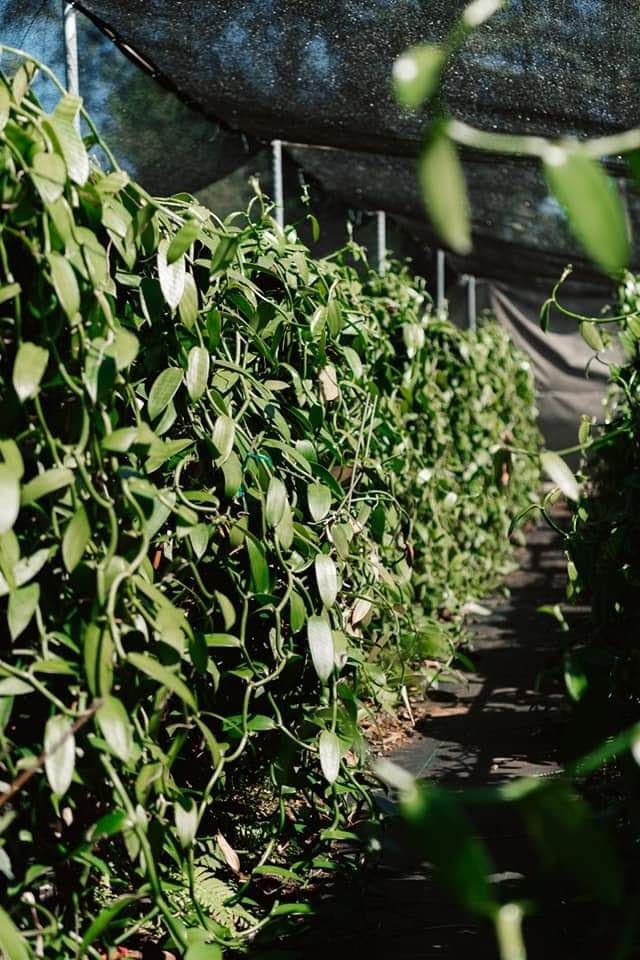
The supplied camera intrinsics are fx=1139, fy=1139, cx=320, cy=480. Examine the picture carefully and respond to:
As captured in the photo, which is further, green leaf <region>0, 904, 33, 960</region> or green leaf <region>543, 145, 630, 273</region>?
green leaf <region>0, 904, 33, 960</region>

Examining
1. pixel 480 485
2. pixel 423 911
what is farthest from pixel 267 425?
pixel 480 485

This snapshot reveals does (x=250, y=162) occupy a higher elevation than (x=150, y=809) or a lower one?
higher

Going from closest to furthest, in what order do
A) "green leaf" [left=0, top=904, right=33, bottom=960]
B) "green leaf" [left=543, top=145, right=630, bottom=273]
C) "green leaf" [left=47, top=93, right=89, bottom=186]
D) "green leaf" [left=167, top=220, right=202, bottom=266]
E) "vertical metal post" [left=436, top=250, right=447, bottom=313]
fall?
"green leaf" [left=543, top=145, right=630, bottom=273], "green leaf" [left=0, top=904, right=33, bottom=960], "green leaf" [left=47, top=93, right=89, bottom=186], "green leaf" [left=167, top=220, right=202, bottom=266], "vertical metal post" [left=436, top=250, right=447, bottom=313]

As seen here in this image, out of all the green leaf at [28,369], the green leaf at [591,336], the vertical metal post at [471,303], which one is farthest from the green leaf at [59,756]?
the vertical metal post at [471,303]

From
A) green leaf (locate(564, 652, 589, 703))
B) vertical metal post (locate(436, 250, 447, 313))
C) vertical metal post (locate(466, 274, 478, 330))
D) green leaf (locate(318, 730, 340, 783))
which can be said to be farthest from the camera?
vertical metal post (locate(466, 274, 478, 330))

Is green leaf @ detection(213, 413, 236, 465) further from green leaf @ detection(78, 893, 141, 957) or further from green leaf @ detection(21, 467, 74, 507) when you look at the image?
green leaf @ detection(78, 893, 141, 957)

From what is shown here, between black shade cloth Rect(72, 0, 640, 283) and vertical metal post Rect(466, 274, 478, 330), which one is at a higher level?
vertical metal post Rect(466, 274, 478, 330)

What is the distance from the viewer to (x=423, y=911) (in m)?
1.76

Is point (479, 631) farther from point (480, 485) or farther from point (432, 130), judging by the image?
point (432, 130)

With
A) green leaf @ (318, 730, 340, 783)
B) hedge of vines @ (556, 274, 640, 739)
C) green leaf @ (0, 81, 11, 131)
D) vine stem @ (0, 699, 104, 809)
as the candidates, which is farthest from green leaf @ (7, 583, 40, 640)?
hedge of vines @ (556, 274, 640, 739)

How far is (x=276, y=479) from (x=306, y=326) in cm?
37

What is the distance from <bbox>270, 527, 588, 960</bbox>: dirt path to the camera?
1.63 m

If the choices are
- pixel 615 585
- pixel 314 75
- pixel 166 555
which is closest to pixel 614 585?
pixel 615 585

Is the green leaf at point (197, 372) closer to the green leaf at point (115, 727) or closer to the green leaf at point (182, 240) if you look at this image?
the green leaf at point (182, 240)
